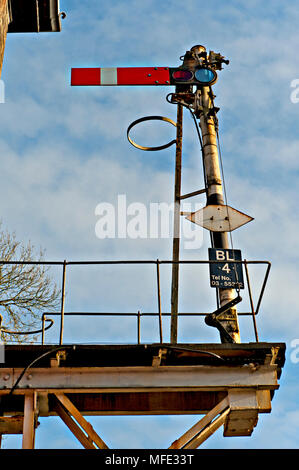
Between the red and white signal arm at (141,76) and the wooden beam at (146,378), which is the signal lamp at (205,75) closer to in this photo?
the red and white signal arm at (141,76)

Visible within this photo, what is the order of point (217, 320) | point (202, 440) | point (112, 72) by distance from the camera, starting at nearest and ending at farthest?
point (202, 440) → point (217, 320) → point (112, 72)

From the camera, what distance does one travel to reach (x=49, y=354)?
28.8 feet

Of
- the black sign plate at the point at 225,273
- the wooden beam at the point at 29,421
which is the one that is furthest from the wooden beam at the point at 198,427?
the black sign plate at the point at 225,273

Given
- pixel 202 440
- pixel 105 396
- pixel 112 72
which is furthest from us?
pixel 112 72

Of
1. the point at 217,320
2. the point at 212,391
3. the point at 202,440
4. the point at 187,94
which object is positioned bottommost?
the point at 202,440

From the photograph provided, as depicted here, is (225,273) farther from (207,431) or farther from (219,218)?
(207,431)

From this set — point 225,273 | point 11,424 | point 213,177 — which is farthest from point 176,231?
point 11,424

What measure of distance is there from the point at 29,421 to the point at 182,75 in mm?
6965

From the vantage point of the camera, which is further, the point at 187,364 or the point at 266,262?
the point at 266,262

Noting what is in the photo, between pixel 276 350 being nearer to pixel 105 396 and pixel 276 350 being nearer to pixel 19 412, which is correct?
pixel 105 396

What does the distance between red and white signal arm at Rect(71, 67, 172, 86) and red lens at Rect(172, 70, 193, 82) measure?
0.13 m

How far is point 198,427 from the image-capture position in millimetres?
8656

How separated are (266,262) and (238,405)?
2.04 m

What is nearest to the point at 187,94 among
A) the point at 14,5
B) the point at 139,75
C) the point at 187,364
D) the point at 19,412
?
the point at 139,75
